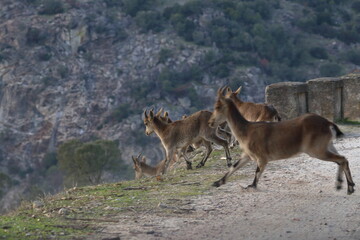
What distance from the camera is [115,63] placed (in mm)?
84062

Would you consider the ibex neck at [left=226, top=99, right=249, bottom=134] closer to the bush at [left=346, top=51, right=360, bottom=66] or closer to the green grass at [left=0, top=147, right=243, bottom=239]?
the green grass at [left=0, top=147, right=243, bottom=239]

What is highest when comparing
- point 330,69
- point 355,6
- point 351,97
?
point 351,97

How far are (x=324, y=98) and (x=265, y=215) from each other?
10.9 m

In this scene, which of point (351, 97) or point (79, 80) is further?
point (79, 80)

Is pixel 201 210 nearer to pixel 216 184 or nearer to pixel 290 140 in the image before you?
pixel 216 184

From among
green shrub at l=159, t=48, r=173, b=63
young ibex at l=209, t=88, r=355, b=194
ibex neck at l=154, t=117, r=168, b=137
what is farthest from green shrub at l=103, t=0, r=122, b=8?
young ibex at l=209, t=88, r=355, b=194

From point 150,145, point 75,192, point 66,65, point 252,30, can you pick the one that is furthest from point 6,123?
point 75,192

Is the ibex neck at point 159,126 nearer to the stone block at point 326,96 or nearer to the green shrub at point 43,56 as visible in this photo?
the stone block at point 326,96

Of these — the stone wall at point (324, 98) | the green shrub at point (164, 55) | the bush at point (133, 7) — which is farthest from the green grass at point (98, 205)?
the bush at point (133, 7)

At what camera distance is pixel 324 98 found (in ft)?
66.6

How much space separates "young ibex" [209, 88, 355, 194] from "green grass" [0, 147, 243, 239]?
101 centimetres

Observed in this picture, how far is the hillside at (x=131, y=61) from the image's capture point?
76.4 meters

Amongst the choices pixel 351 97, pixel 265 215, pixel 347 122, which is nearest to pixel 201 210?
pixel 265 215

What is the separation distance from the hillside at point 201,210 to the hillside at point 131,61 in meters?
55.5
